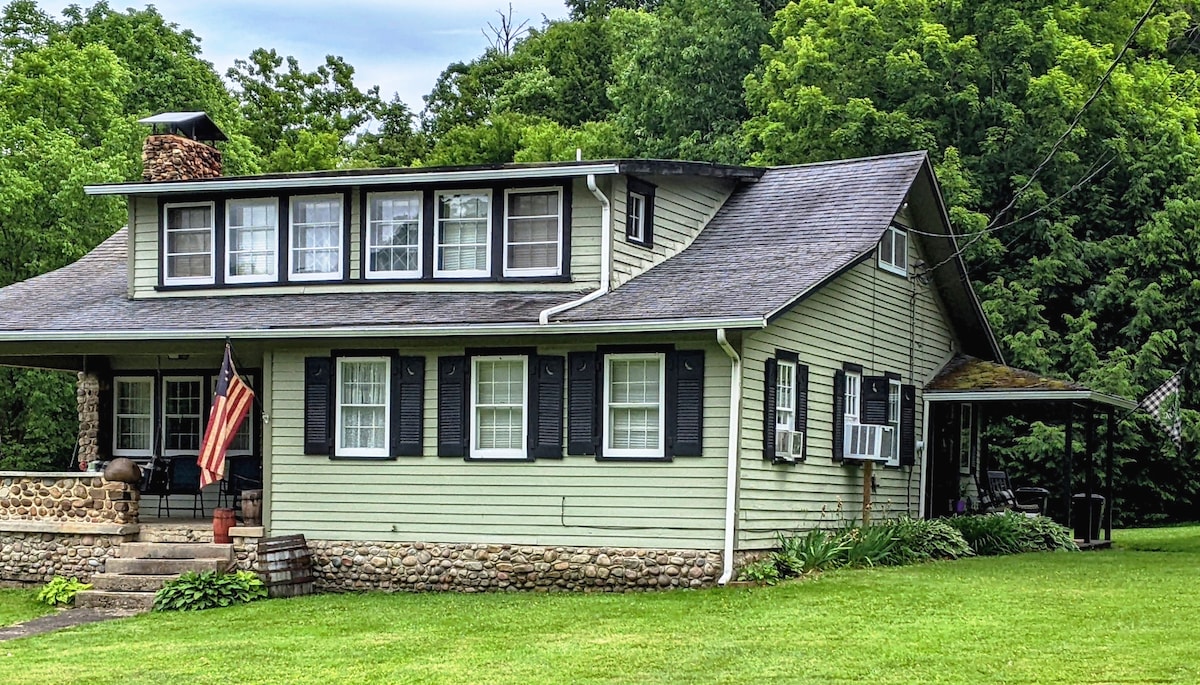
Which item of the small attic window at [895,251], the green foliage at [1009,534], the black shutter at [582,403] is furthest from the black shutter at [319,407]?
the green foliage at [1009,534]

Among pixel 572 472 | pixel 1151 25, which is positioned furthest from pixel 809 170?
pixel 1151 25

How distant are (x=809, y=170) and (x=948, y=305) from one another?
11.6ft

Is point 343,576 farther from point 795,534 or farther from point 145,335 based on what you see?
point 795,534

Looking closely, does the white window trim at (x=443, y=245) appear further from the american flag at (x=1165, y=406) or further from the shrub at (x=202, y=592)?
the american flag at (x=1165, y=406)

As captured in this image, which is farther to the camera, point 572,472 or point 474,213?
point 474,213

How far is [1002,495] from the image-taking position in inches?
1008

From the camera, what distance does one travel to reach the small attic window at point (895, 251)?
22.5 meters

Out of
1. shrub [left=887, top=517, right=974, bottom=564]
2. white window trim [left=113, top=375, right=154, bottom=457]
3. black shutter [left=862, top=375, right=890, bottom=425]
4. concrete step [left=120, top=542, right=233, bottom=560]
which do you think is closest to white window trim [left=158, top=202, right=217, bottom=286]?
white window trim [left=113, top=375, right=154, bottom=457]

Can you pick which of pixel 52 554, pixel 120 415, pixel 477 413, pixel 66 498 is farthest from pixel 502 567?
pixel 120 415

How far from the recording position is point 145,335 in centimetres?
1953

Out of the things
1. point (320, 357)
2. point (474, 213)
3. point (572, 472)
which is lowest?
point (572, 472)

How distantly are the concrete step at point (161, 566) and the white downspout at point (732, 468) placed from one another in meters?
5.66

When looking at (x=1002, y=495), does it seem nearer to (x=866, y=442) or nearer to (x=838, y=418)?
(x=866, y=442)

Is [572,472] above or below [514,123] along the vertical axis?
below
